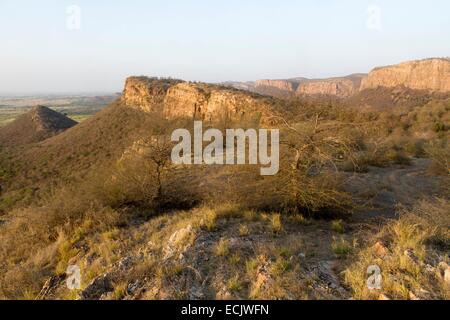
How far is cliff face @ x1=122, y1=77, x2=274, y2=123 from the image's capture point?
29062mm

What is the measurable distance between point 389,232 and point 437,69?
87524 millimetres

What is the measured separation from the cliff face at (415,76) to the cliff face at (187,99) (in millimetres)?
57425

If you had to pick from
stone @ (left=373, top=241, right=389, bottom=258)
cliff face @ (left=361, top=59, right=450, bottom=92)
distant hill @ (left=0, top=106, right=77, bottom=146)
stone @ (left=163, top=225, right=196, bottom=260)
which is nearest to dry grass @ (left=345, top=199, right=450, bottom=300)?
stone @ (left=373, top=241, right=389, bottom=258)

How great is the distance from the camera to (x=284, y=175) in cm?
798

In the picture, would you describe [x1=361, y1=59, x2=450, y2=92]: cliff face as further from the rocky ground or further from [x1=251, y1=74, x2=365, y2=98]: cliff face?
the rocky ground

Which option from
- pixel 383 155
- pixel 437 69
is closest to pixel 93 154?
pixel 383 155

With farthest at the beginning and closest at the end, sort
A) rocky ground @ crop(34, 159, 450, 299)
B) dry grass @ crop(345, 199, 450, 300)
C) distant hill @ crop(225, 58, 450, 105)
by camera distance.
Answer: distant hill @ crop(225, 58, 450, 105)
rocky ground @ crop(34, 159, 450, 299)
dry grass @ crop(345, 199, 450, 300)

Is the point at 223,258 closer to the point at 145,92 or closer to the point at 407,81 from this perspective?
the point at 145,92

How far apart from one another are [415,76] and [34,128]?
8302 cm

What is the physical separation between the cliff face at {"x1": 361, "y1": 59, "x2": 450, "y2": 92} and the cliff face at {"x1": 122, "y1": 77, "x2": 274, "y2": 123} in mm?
57425

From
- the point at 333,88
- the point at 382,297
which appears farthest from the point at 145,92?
the point at 333,88

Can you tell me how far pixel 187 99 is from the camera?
3556 cm

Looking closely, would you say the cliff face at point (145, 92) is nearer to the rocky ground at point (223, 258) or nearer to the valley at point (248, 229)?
the valley at point (248, 229)
